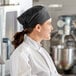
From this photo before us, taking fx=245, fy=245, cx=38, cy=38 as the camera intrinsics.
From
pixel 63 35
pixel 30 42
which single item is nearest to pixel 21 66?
pixel 30 42

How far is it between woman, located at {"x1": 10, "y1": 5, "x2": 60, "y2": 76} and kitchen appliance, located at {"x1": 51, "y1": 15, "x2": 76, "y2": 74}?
1.24 metres

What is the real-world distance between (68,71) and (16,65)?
4.97ft

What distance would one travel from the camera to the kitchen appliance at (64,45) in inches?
104

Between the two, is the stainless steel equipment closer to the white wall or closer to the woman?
the woman

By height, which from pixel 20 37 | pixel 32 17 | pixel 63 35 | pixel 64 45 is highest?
pixel 32 17

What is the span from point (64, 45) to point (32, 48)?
1390 mm

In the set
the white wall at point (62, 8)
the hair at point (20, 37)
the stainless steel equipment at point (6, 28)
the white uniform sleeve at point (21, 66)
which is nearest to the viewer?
the white uniform sleeve at point (21, 66)

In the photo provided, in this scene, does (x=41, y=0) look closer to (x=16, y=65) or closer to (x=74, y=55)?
(x=74, y=55)

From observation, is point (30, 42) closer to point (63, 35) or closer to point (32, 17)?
point (32, 17)

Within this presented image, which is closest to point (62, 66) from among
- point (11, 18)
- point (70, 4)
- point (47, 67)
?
point (70, 4)

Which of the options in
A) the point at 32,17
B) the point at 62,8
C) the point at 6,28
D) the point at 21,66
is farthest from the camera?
the point at 62,8

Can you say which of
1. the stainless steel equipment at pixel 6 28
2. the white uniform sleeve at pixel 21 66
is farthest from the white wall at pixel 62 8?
the white uniform sleeve at pixel 21 66

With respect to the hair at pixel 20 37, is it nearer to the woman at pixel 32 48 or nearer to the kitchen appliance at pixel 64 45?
the woman at pixel 32 48

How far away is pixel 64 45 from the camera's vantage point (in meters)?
2.68
